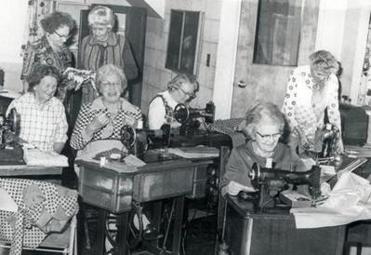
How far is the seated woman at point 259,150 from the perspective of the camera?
386cm

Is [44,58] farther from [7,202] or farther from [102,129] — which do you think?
[7,202]

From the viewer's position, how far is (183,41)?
25.6 feet

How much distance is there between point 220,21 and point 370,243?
3657 mm

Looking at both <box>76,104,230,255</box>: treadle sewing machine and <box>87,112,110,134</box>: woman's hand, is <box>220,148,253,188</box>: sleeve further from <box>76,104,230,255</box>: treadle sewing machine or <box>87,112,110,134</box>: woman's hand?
<box>87,112,110,134</box>: woman's hand

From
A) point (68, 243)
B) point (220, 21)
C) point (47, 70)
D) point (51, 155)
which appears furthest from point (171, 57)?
point (68, 243)

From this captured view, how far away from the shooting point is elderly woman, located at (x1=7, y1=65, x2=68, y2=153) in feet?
15.8

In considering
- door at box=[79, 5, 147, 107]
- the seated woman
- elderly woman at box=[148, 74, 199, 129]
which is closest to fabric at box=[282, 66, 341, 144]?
elderly woman at box=[148, 74, 199, 129]

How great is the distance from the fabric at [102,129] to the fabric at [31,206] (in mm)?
1185

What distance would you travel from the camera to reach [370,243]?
4.00 metres

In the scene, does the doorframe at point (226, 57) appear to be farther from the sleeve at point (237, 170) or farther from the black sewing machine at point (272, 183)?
the black sewing machine at point (272, 183)

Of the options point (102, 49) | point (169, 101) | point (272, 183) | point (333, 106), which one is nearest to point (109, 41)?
point (102, 49)

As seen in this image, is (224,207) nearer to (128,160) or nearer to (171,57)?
(128,160)

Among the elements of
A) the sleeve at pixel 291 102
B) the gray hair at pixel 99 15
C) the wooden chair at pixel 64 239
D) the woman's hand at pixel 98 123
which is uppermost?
the gray hair at pixel 99 15

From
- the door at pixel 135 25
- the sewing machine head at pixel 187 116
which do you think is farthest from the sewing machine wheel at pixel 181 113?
the door at pixel 135 25
